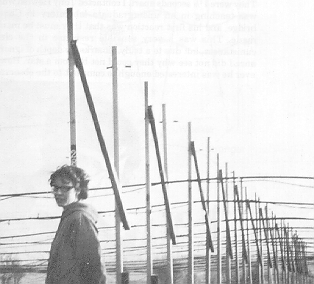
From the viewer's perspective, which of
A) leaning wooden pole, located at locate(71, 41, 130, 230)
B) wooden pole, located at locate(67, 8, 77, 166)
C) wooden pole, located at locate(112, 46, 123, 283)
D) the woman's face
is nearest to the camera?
the woman's face

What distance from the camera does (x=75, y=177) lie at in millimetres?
4578

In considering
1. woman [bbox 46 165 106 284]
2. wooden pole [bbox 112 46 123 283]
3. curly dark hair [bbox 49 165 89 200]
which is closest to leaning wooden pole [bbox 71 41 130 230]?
wooden pole [bbox 112 46 123 283]

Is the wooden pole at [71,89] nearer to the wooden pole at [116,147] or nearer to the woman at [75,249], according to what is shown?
the wooden pole at [116,147]

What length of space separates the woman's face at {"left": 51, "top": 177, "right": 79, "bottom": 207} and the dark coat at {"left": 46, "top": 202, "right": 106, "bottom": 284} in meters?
0.10

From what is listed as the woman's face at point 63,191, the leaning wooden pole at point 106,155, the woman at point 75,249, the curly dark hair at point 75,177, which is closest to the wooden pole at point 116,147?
the leaning wooden pole at point 106,155

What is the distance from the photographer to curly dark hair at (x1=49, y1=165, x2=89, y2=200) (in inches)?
180

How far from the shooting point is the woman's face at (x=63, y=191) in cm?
450

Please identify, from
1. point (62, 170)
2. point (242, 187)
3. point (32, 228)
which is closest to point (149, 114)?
point (32, 228)

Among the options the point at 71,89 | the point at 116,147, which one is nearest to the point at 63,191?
the point at 71,89

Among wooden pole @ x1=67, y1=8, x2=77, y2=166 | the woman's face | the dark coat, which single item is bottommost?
the dark coat

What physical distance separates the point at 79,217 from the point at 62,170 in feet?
1.22

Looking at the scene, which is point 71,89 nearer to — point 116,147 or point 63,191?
point 116,147

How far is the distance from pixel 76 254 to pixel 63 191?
40 centimetres

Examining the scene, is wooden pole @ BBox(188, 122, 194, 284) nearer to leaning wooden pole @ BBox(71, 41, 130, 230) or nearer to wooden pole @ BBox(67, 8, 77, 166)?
leaning wooden pole @ BBox(71, 41, 130, 230)
